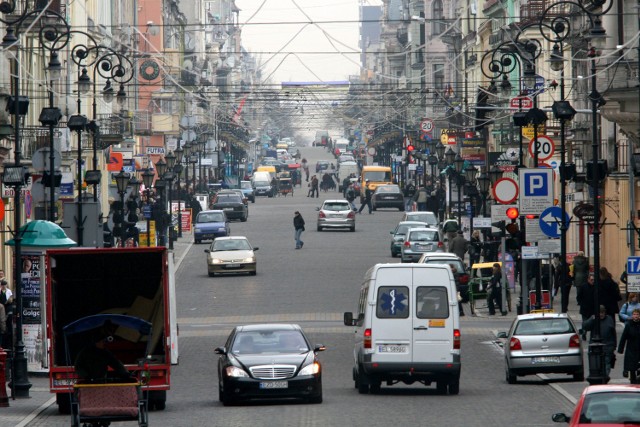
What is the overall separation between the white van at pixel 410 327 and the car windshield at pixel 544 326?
2.89 metres

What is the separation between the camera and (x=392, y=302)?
2625cm

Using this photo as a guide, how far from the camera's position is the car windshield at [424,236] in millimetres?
56438

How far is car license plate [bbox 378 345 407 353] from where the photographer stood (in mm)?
25984

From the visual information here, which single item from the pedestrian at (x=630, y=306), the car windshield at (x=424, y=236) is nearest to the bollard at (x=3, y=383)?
the pedestrian at (x=630, y=306)

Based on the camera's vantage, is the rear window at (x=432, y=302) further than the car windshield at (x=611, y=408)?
Yes

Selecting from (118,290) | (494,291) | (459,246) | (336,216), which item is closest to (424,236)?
(459,246)

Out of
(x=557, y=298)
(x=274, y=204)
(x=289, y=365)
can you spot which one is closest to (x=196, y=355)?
(x=289, y=365)

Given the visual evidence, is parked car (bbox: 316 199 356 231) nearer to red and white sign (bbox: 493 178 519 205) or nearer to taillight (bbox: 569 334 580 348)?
red and white sign (bbox: 493 178 519 205)

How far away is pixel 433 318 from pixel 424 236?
3070 cm

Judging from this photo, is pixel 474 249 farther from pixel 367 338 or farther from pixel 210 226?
pixel 367 338

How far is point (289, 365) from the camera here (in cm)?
2402

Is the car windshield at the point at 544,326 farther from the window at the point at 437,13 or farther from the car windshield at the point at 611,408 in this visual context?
the window at the point at 437,13

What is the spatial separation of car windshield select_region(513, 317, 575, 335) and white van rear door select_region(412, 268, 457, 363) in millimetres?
2961

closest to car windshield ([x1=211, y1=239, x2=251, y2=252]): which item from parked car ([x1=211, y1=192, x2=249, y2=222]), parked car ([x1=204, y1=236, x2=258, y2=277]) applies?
parked car ([x1=204, y1=236, x2=258, y2=277])
